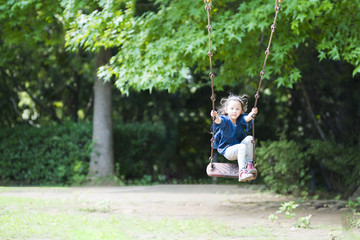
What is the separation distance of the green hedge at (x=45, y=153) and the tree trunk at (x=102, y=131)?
320 mm

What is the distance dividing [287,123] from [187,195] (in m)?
6.68

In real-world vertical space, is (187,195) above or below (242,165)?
below

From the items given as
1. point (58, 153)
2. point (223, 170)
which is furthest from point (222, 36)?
point (58, 153)

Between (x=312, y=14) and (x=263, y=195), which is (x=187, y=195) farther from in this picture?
(x=312, y=14)

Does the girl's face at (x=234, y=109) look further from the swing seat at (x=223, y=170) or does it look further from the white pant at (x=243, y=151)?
the swing seat at (x=223, y=170)

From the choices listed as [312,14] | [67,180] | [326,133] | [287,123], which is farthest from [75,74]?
[312,14]

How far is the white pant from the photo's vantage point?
643cm

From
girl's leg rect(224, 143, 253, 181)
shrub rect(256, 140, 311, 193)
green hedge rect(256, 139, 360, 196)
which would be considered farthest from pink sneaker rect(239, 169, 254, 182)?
shrub rect(256, 140, 311, 193)

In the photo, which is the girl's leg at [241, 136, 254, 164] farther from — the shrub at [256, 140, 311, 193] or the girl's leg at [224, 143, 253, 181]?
the shrub at [256, 140, 311, 193]

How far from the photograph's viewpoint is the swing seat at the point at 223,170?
6340 millimetres

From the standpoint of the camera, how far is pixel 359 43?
8.02 m

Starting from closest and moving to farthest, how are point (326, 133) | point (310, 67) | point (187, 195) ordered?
point (187, 195) < point (310, 67) < point (326, 133)

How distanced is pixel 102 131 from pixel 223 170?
7920mm

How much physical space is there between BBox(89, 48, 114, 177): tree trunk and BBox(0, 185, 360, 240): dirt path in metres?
1.15
